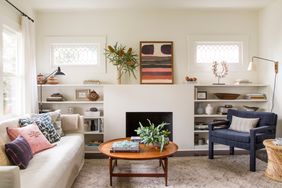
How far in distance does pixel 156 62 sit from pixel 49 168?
3.03 meters

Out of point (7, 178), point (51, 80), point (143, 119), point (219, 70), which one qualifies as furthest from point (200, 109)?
point (7, 178)

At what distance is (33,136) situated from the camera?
293cm

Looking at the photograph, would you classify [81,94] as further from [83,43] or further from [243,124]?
[243,124]

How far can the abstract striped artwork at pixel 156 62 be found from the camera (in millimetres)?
4805

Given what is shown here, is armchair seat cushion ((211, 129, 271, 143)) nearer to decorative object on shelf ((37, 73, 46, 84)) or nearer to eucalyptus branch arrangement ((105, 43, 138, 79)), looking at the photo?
eucalyptus branch arrangement ((105, 43, 138, 79))

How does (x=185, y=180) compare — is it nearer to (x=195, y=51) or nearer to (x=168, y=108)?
(x=168, y=108)

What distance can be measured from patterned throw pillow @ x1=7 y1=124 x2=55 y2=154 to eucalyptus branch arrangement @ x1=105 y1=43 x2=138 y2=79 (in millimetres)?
1986

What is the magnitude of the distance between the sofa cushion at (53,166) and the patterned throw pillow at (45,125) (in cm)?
11

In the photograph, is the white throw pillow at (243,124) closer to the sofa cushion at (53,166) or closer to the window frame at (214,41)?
the window frame at (214,41)

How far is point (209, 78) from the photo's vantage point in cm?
491

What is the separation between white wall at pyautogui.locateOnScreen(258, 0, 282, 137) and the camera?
4.29 m

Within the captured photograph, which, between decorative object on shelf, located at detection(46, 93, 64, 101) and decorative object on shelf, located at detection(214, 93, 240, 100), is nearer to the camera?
decorative object on shelf, located at detection(46, 93, 64, 101)

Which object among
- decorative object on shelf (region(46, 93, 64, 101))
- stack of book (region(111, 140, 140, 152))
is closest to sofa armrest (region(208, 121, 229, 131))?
stack of book (region(111, 140, 140, 152))

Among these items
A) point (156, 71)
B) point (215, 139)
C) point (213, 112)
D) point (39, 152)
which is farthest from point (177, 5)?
point (39, 152)
